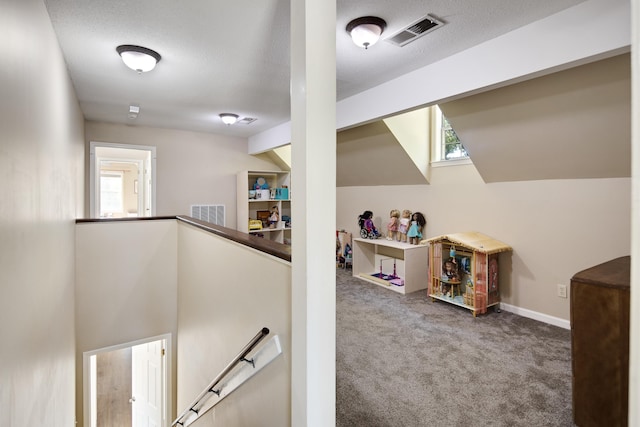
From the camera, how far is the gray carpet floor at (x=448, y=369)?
1.96 metres

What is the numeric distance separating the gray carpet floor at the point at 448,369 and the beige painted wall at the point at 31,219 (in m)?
1.62

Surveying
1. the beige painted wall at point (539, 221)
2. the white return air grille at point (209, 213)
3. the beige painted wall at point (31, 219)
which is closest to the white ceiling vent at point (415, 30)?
the beige painted wall at point (31, 219)

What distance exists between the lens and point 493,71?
2.25 metres

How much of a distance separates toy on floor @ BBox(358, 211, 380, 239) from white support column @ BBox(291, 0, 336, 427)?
379 cm

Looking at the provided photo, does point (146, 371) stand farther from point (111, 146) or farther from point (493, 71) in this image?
point (493, 71)

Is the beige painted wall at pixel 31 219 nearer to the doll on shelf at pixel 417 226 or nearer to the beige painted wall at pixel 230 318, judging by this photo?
the beige painted wall at pixel 230 318

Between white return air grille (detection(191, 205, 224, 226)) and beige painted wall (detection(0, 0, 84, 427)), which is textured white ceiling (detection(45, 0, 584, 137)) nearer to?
beige painted wall (detection(0, 0, 84, 427))

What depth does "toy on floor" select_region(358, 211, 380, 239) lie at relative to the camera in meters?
5.14

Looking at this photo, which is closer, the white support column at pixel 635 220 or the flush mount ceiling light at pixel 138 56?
the white support column at pixel 635 220

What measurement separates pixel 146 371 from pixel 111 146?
11.2 feet

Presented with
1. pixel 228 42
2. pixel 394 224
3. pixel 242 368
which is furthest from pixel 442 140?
pixel 242 368

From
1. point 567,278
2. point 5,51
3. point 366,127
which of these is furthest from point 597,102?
point 5,51

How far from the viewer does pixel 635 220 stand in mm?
403

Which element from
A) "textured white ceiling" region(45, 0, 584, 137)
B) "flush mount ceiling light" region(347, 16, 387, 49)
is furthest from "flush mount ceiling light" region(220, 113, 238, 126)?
"flush mount ceiling light" region(347, 16, 387, 49)
